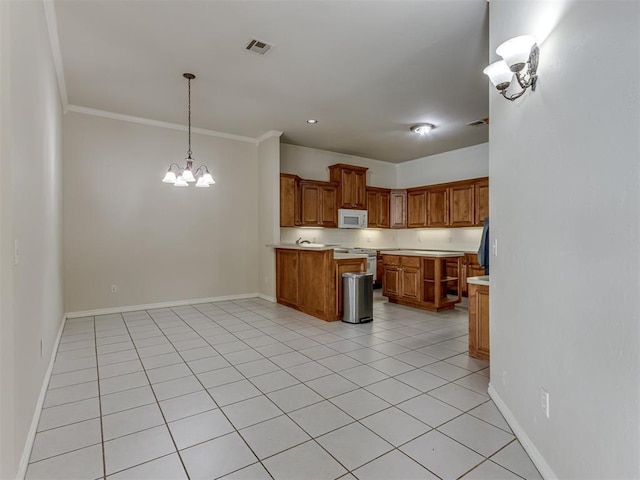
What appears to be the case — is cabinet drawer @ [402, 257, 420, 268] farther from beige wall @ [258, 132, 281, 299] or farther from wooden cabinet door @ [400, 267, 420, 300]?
beige wall @ [258, 132, 281, 299]

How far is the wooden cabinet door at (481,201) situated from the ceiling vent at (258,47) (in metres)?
4.95

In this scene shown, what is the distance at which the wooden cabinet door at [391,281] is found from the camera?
590 cm

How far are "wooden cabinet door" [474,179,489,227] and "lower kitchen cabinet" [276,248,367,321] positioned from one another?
9.95 ft

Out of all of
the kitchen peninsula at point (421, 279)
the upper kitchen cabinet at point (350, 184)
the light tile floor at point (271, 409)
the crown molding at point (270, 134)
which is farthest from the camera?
the upper kitchen cabinet at point (350, 184)

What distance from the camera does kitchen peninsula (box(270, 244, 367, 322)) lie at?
15.8 feet

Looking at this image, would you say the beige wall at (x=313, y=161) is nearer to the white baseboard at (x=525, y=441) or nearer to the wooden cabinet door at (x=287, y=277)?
the wooden cabinet door at (x=287, y=277)

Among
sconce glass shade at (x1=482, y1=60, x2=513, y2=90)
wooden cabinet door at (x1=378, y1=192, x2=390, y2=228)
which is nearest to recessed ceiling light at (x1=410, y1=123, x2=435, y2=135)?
wooden cabinet door at (x1=378, y1=192, x2=390, y2=228)

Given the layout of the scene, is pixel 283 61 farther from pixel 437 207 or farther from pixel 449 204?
pixel 437 207

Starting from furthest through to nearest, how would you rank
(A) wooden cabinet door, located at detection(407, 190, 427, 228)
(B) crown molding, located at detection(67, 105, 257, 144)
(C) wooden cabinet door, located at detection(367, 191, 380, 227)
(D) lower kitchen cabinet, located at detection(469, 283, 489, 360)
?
(C) wooden cabinet door, located at detection(367, 191, 380, 227)
(A) wooden cabinet door, located at detection(407, 190, 427, 228)
(B) crown molding, located at detection(67, 105, 257, 144)
(D) lower kitchen cabinet, located at detection(469, 283, 489, 360)

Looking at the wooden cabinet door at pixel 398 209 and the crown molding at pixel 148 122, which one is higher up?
the crown molding at pixel 148 122

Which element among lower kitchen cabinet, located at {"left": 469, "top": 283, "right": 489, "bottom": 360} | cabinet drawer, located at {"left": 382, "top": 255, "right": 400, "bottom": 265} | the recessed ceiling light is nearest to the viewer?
A: lower kitchen cabinet, located at {"left": 469, "top": 283, "right": 489, "bottom": 360}

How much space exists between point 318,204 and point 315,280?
2369 millimetres

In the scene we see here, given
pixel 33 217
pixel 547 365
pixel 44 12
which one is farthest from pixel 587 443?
pixel 44 12

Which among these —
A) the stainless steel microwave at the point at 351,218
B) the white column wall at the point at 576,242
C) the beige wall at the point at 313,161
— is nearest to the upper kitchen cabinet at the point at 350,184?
the stainless steel microwave at the point at 351,218
